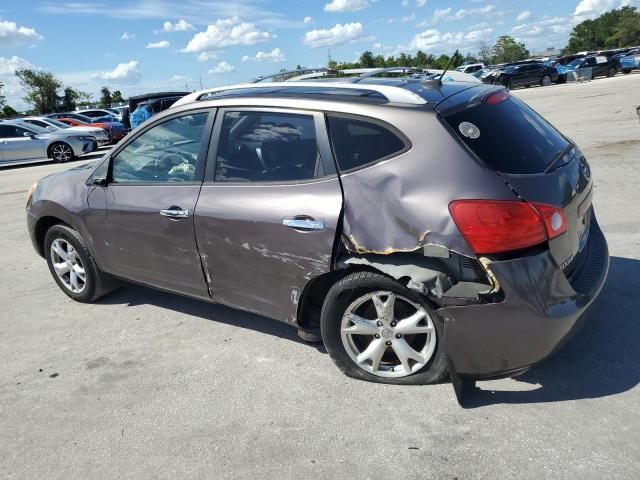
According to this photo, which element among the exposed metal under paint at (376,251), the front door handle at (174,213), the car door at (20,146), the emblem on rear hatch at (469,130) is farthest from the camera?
the car door at (20,146)

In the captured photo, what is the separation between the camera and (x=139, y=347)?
3971 millimetres

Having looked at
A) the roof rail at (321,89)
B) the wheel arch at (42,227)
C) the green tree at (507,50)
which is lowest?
the green tree at (507,50)

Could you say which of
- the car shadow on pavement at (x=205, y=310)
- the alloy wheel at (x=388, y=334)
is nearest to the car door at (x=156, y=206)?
the car shadow on pavement at (x=205, y=310)

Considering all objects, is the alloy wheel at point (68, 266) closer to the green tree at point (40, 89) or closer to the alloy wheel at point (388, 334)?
the alloy wheel at point (388, 334)

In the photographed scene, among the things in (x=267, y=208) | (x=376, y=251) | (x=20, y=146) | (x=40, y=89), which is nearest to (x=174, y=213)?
(x=267, y=208)

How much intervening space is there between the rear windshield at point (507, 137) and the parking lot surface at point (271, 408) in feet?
4.05

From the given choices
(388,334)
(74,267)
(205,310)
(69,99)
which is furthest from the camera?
(69,99)

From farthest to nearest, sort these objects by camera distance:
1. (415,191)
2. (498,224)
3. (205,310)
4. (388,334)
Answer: (205,310), (388,334), (415,191), (498,224)

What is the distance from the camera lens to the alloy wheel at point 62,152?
57.3 ft

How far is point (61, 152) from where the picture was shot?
690 inches

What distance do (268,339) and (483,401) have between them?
5.25 ft

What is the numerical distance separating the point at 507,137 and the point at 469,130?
26 cm

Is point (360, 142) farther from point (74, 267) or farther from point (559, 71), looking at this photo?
point (559, 71)

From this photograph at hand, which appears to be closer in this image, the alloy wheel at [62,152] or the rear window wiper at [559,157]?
the rear window wiper at [559,157]
